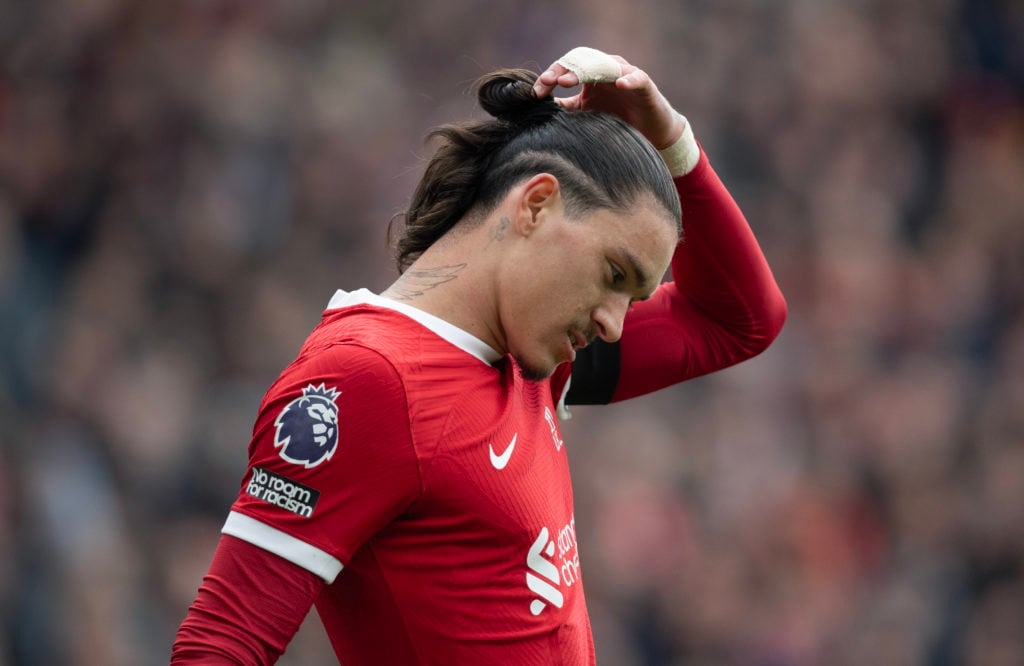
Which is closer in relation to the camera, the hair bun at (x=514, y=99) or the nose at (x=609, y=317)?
the nose at (x=609, y=317)

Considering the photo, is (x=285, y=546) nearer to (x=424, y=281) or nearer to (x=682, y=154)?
(x=424, y=281)

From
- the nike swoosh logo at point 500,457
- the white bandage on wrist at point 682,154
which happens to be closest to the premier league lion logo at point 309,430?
the nike swoosh logo at point 500,457

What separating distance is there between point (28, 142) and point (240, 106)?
3.03ft

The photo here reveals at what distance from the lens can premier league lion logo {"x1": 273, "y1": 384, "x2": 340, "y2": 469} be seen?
1.71 metres

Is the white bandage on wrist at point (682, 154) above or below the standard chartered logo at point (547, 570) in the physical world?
above

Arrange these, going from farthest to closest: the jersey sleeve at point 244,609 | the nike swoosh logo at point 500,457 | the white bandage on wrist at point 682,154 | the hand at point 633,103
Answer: the white bandage on wrist at point 682,154 < the hand at point 633,103 < the nike swoosh logo at point 500,457 < the jersey sleeve at point 244,609

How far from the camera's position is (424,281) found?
199cm

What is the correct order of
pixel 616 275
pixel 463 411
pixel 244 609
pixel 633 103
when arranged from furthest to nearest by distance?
pixel 633 103 → pixel 616 275 → pixel 463 411 → pixel 244 609

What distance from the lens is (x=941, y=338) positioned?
6.52 metres

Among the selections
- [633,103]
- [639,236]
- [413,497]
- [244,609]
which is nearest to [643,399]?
[633,103]

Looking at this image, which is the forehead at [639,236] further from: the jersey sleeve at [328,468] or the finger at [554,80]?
the jersey sleeve at [328,468]

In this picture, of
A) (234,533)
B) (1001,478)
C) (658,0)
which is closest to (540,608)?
(234,533)

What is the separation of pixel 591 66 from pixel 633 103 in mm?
160

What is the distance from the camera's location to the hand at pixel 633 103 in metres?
2.09
